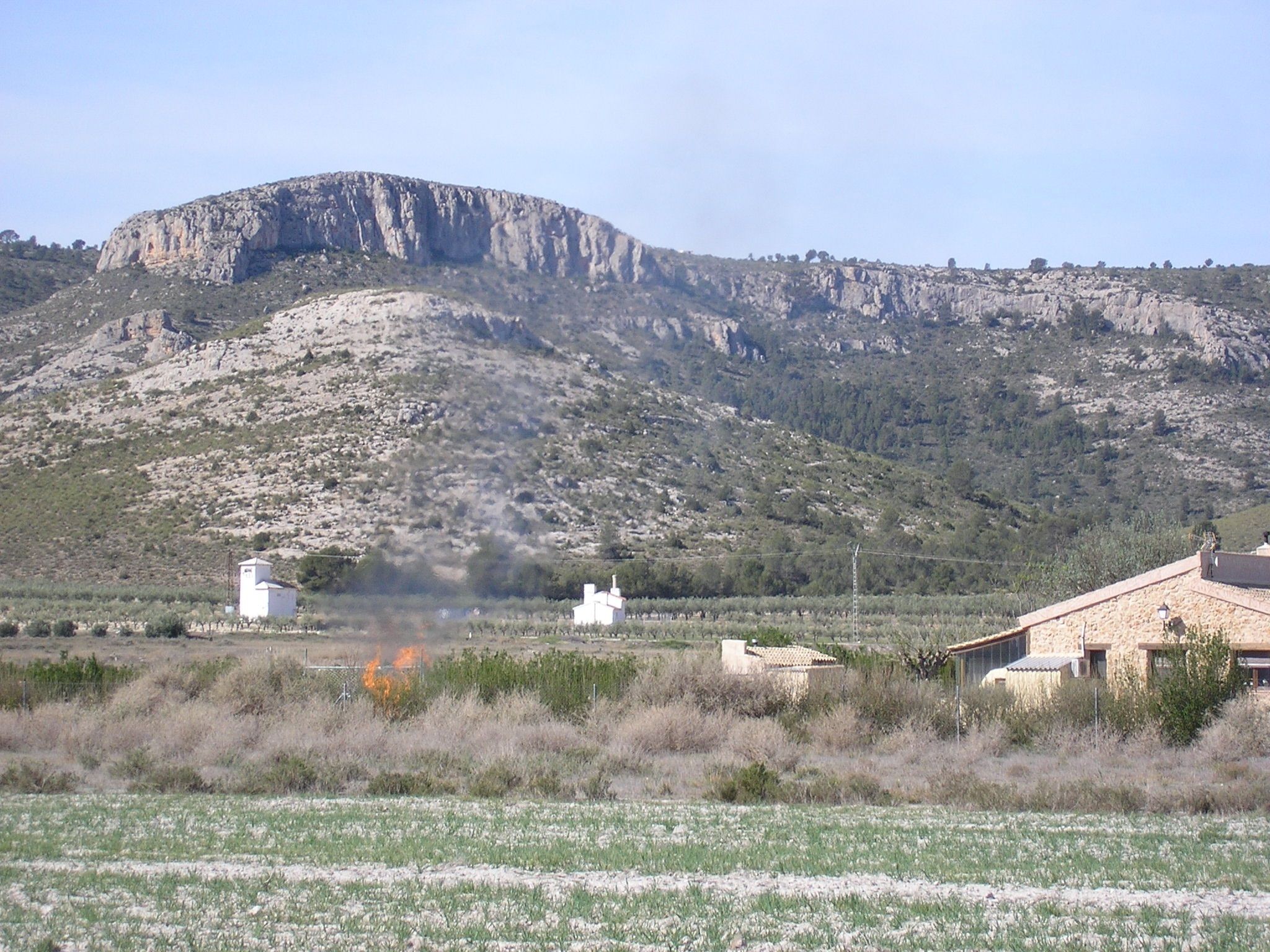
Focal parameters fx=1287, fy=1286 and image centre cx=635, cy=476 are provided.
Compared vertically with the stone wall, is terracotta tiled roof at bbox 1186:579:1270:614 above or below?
above

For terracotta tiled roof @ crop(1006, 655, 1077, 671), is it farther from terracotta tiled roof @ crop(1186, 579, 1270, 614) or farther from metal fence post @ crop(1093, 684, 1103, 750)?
metal fence post @ crop(1093, 684, 1103, 750)

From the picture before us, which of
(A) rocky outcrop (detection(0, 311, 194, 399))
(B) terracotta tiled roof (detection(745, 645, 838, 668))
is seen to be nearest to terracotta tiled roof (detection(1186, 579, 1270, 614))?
(B) terracotta tiled roof (detection(745, 645, 838, 668))

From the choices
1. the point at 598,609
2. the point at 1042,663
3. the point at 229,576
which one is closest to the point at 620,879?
the point at 1042,663

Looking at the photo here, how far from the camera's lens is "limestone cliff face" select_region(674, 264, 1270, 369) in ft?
340

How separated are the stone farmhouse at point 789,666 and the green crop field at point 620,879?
1275 centimetres

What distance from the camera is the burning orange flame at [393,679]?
28.7 m

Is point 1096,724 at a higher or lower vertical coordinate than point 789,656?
lower

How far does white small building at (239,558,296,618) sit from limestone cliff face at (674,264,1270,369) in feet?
196

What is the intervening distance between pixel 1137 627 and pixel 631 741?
12877 mm

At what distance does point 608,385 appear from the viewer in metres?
66.1

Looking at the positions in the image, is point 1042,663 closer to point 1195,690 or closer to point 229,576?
point 1195,690

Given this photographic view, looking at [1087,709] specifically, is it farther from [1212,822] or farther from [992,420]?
[992,420]

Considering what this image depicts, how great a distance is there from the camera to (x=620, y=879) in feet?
39.5

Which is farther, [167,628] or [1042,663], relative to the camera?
[167,628]
